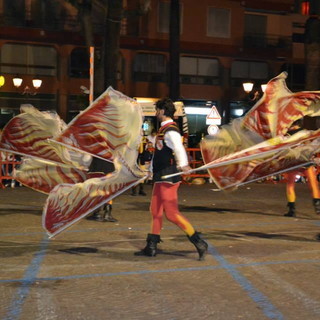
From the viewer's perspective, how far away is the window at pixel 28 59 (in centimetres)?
3416

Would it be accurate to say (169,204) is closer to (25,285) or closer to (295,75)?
(25,285)

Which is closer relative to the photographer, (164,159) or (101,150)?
(164,159)

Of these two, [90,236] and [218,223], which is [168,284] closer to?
[90,236]

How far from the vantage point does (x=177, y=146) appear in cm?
727

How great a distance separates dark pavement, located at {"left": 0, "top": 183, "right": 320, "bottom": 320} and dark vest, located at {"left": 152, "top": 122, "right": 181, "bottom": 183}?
104 cm

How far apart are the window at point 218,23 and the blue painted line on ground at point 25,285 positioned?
32330 mm

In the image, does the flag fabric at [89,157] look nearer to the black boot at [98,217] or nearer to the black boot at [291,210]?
the black boot at [98,217]

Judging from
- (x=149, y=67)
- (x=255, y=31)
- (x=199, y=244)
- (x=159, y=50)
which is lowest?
(x=199, y=244)

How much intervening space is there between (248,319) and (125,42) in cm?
3266

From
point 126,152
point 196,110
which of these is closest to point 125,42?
point 196,110

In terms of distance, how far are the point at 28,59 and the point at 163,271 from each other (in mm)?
29410

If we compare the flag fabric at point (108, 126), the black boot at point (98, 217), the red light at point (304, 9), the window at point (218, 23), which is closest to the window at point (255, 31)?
the window at point (218, 23)

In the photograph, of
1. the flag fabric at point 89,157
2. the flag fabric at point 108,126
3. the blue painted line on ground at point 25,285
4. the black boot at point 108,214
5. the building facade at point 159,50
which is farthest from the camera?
the building facade at point 159,50

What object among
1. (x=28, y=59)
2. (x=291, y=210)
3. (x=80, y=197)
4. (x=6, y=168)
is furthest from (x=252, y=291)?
(x=28, y=59)
